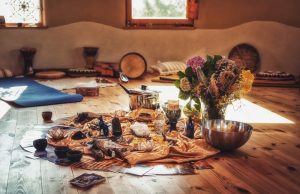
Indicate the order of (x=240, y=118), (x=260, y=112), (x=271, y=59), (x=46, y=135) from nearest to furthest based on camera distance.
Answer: (x=46, y=135) → (x=240, y=118) → (x=260, y=112) → (x=271, y=59)

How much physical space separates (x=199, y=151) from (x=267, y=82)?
3.77m

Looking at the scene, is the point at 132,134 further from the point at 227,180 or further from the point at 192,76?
the point at 227,180

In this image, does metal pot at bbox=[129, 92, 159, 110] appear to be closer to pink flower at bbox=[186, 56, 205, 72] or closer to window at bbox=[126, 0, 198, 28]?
pink flower at bbox=[186, 56, 205, 72]

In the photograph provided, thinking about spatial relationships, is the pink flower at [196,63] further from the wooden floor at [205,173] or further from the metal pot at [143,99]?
the wooden floor at [205,173]

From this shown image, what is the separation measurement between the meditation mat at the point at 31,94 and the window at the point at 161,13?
7.19 ft

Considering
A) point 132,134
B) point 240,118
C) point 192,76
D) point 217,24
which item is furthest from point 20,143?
point 217,24

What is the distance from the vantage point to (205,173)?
2.58 meters

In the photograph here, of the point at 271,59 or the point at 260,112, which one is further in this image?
the point at 271,59

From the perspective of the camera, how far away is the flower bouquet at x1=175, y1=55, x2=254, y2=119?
10.4 ft

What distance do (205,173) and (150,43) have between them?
4.91m

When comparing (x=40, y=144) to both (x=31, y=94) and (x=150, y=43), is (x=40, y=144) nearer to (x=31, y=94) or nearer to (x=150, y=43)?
(x=31, y=94)

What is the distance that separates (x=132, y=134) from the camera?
3.27 m

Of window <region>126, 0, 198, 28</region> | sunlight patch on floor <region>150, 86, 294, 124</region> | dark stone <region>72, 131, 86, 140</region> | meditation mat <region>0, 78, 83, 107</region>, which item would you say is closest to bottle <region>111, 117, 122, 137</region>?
dark stone <region>72, 131, 86, 140</region>

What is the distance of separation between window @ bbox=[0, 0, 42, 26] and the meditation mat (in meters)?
1.27
